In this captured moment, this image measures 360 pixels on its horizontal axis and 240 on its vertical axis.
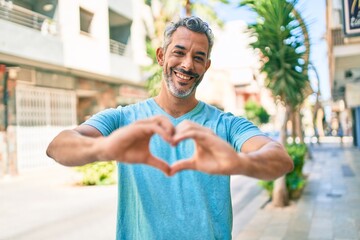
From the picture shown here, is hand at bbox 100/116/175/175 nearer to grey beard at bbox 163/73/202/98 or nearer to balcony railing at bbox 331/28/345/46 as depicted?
grey beard at bbox 163/73/202/98

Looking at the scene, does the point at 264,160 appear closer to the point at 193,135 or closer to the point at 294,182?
the point at 193,135

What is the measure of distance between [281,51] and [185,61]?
5.91m

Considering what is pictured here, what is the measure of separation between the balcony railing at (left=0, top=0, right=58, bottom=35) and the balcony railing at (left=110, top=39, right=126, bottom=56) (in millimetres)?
3428

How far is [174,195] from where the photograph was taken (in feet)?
5.22

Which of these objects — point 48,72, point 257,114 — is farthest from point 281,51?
point 257,114

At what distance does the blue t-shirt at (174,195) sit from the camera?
1.58 metres

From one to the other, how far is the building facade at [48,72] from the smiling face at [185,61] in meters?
6.84

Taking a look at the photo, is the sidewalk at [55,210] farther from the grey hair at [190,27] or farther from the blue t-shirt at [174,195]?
the grey hair at [190,27]

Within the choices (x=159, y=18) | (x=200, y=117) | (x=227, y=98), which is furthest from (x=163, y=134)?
(x=227, y=98)

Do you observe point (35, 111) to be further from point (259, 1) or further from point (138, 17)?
point (259, 1)

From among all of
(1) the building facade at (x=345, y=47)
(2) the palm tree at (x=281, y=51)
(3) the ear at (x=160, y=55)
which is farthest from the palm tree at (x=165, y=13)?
(3) the ear at (x=160, y=55)

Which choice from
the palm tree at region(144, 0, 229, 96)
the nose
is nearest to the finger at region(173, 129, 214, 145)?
the nose

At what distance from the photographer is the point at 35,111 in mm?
13086

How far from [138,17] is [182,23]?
14158 millimetres
